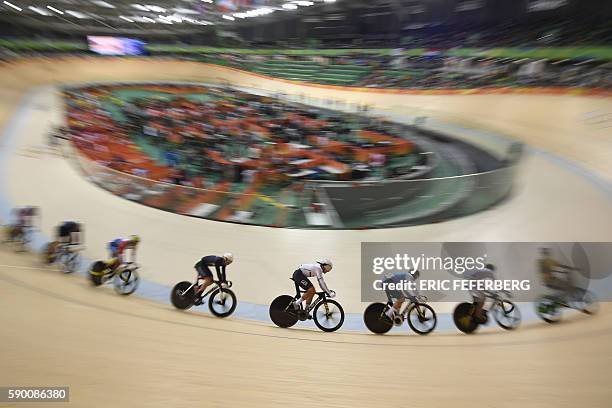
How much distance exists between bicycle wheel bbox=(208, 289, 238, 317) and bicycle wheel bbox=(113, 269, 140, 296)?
0.50 meters

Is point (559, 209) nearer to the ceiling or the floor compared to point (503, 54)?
nearer to the floor

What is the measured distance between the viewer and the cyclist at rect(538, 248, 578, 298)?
2445 mm

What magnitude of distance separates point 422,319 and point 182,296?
54.0 inches

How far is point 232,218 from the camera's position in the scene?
2922 mm

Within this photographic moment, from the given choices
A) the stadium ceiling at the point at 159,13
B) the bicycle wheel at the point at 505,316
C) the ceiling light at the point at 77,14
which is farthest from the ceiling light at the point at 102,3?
the bicycle wheel at the point at 505,316

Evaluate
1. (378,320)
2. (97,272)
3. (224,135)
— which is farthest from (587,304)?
(97,272)

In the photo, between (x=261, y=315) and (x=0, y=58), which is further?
(x=0, y=58)

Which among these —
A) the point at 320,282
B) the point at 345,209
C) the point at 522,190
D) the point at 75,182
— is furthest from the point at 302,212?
the point at 522,190

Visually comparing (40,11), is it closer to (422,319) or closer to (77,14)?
(77,14)

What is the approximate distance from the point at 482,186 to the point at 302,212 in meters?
1.54

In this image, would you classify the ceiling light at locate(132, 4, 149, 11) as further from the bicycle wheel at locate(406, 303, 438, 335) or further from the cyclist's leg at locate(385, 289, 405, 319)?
the bicycle wheel at locate(406, 303, 438, 335)

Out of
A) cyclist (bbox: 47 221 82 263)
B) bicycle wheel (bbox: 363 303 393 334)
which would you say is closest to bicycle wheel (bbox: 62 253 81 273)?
cyclist (bbox: 47 221 82 263)

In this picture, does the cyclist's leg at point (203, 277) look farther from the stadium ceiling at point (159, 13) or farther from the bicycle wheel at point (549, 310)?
the bicycle wheel at point (549, 310)

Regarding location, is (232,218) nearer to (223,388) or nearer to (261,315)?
(261,315)
